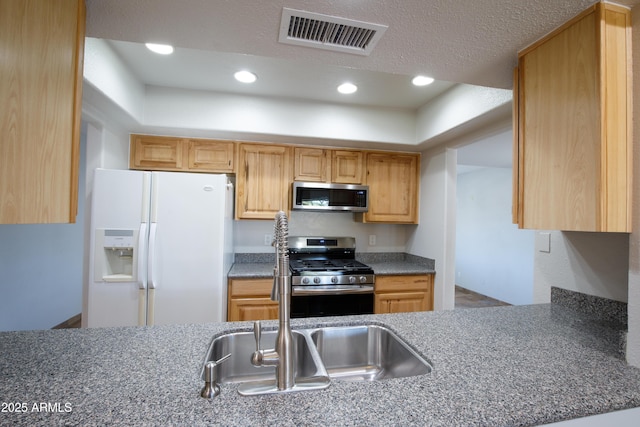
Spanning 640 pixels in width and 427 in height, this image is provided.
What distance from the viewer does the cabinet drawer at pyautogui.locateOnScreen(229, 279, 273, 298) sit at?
241 cm

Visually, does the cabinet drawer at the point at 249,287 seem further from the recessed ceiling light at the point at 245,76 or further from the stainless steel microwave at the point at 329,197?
the recessed ceiling light at the point at 245,76

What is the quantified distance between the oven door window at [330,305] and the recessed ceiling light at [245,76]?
1.86m

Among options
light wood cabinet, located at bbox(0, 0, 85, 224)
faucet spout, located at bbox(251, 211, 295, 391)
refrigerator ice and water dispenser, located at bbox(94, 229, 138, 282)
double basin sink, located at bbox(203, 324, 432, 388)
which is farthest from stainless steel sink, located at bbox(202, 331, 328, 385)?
refrigerator ice and water dispenser, located at bbox(94, 229, 138, 282)

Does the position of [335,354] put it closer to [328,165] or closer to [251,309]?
[251,309]

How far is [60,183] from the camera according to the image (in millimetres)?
843

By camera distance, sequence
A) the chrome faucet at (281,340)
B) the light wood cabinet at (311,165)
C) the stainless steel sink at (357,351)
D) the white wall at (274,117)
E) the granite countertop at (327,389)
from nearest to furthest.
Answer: the granite countertop at (327,389) → the chrome faucet at (281,340) → the stainless steel sink at (357,351) → the white wall at (274,117) → the light wood cabinet at (311,165)

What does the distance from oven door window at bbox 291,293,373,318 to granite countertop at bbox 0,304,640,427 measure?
4.45ft

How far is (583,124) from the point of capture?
95 cm

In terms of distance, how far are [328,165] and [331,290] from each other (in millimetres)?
1255

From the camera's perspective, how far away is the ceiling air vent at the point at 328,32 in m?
1.01

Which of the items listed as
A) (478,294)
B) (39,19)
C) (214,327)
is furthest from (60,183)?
(478,294)

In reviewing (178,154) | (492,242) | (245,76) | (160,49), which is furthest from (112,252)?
(492,242)

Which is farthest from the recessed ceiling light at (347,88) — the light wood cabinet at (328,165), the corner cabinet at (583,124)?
the corner cabinet at (583,124)

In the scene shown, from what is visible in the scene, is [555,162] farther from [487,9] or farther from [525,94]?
[487,9]
